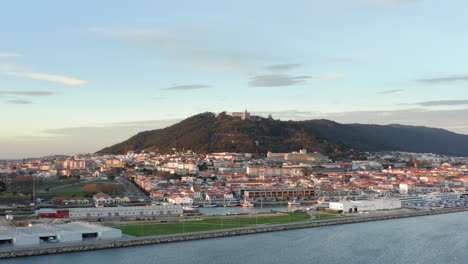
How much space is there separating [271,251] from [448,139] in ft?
339

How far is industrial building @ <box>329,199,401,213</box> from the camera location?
66.1ft

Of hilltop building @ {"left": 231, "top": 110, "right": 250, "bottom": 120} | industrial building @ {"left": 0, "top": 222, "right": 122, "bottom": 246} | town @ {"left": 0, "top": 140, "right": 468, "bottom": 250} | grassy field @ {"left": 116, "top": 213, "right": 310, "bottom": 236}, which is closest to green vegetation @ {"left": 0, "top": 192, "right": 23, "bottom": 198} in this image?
town @ {"left": 0, "top": 140, "right": 468, "bottom": 250}

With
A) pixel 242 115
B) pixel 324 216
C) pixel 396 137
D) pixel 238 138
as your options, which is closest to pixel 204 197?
pixel 324 216

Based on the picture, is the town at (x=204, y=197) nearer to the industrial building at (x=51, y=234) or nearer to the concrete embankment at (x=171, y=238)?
the industrial building at (x=51, y=234)

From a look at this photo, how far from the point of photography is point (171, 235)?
13883mm

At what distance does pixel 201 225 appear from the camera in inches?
627

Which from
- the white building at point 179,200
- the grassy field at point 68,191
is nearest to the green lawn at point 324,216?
the white building at point 179,200

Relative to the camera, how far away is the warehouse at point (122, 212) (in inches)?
685

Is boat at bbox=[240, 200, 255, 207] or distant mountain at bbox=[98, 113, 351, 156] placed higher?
distant mountain at bbox=[98, 113, 351, 156]

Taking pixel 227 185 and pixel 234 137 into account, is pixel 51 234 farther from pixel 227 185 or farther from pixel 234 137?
pixel 234 137

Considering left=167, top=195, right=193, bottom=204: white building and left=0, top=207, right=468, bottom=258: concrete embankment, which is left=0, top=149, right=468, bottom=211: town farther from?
left=0, top=207, right=468, bottom=258: concrete embankment

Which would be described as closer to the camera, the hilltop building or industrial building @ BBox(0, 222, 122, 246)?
industrial building @ BBox(0, 222, 122, 246)

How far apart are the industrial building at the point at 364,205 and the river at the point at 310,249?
3.81 m

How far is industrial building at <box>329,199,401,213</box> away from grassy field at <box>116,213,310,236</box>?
7.43ft
